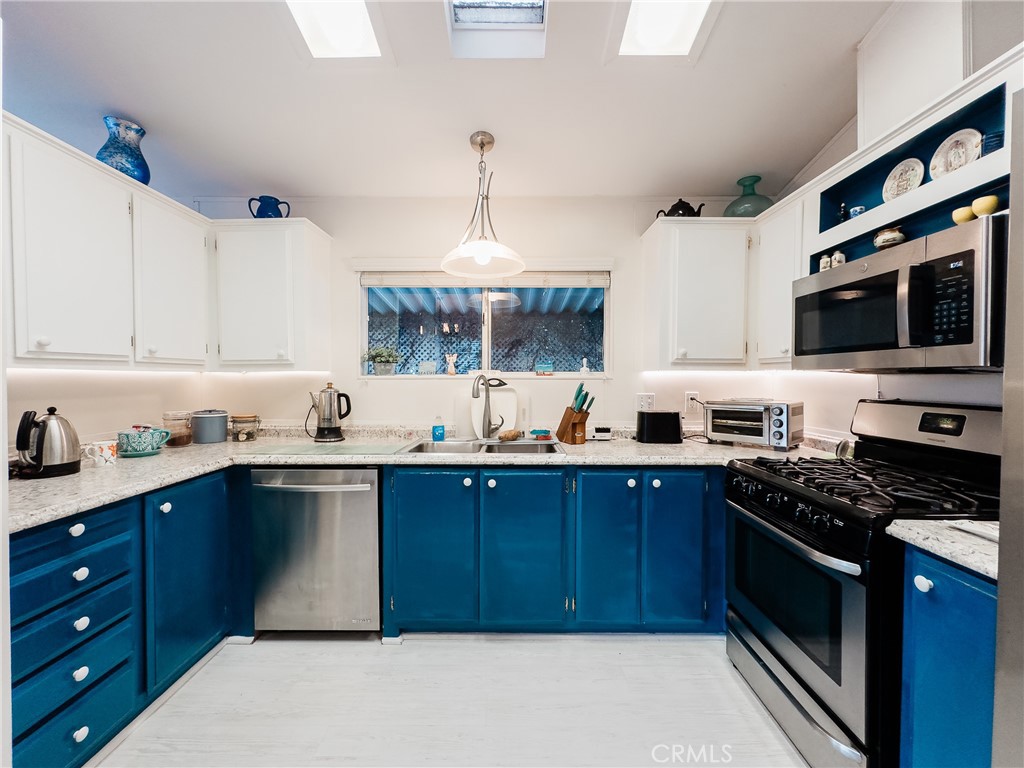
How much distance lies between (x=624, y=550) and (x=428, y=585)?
99 cm

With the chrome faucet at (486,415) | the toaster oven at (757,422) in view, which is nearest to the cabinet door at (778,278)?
the toaster oven at (757,422)

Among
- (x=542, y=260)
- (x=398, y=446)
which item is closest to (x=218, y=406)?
(x=398, y=446)

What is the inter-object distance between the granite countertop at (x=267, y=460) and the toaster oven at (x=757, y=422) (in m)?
0.06

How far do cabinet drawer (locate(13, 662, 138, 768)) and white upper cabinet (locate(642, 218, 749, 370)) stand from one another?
2807mm

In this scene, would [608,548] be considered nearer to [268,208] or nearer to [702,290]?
[702,290]

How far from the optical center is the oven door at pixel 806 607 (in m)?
1.25

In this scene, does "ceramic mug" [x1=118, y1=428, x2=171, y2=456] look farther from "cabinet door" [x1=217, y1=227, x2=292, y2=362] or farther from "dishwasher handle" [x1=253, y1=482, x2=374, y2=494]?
"dishwasher handle" [x1=253, y1=482, x2=374, y2=494]

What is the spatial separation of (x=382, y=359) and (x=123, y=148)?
63.9 inches

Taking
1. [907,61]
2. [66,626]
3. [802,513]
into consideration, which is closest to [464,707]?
[66,626]

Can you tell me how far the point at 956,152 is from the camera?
1.39 m

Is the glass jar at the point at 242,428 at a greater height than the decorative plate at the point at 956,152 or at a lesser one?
lesser

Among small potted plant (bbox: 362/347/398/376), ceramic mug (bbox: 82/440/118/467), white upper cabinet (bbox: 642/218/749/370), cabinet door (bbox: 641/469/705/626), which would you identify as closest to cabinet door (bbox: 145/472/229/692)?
ceramic mug (bbox: 82/440/118/467)

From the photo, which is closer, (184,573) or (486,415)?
(184,573)

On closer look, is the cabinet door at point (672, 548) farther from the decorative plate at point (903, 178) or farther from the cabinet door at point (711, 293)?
the decorative plate at point (903, 178)
